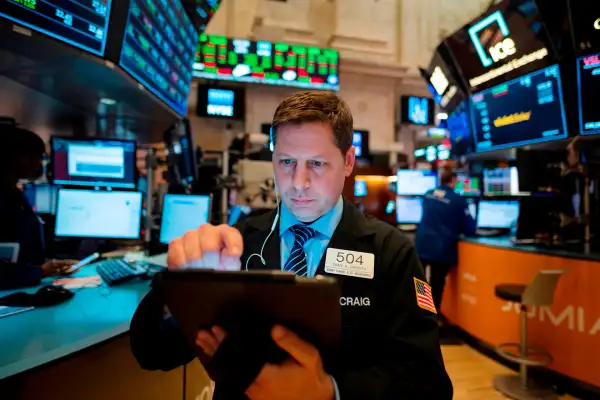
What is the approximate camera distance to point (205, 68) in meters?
6.34

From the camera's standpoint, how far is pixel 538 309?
10.1 ft

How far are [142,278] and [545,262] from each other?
2.92 meters

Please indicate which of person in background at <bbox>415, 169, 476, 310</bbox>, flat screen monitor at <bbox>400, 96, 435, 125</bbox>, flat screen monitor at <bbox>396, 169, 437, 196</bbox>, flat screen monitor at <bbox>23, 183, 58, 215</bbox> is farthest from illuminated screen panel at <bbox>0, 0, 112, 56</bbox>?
flat screen monitor at <bbox>400, 96, 435, 125</bbox>

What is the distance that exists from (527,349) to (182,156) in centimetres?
302

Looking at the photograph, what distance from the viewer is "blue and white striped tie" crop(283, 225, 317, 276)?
38.8 inches

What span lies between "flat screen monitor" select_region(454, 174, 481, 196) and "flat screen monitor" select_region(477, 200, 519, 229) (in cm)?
142

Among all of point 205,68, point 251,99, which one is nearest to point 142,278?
point 205,68

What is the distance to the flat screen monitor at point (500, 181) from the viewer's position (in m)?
4.93

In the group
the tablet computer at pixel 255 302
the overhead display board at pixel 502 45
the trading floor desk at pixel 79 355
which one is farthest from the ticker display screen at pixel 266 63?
the tablet computer at pixel 255 302

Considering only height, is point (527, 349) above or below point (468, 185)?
below

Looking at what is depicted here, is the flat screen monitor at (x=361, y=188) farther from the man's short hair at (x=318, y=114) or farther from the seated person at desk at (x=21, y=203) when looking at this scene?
the man's short hair at (x=318, y=114)

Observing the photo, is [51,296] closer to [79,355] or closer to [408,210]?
[79,355]

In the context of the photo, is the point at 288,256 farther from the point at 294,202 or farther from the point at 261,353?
the point at 261,353

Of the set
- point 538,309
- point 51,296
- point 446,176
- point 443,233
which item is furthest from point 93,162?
point 538,309
